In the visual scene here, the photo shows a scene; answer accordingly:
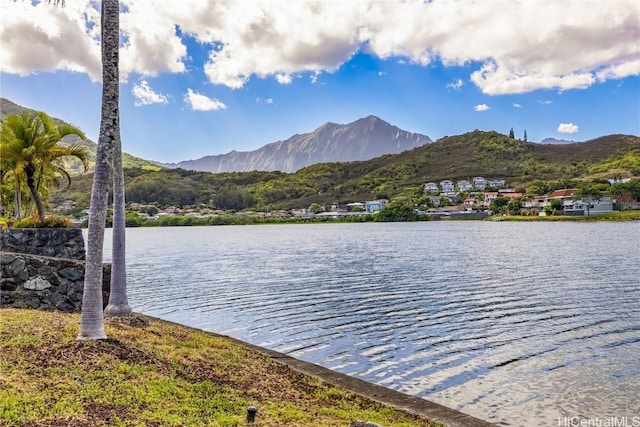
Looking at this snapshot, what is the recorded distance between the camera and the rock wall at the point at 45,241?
20.9 metres

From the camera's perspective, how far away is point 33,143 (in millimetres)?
25078

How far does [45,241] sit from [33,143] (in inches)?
246

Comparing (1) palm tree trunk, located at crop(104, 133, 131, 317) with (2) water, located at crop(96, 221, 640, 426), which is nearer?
(2) water, located at crop(96, 221, 640, 426)

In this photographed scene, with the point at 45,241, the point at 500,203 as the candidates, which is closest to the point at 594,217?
the point at 500,203

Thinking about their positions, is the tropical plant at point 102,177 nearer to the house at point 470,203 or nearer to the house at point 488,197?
the house at point 488,197

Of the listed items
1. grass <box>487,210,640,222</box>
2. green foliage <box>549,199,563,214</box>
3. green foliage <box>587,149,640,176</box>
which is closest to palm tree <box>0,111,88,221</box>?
grass <box>487,210,640,222</box>

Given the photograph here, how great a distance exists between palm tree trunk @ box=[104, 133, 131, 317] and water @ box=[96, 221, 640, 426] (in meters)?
4.92

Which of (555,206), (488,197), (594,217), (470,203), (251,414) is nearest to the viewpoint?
(251,414)

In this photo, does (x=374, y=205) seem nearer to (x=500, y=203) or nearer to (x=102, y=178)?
(x=500, y=203)

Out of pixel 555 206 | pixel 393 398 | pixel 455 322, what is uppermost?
pixel 555 206

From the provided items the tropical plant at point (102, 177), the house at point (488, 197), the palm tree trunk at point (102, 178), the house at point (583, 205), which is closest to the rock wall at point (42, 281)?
the palm tree trunk at point (102, 178)

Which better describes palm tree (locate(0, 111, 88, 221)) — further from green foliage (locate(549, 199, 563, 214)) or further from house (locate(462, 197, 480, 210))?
house (locate(462, 197, 480, 210))

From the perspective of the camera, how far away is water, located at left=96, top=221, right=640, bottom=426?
11.6 m

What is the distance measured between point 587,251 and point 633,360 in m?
38.0
